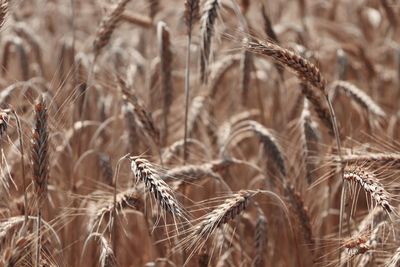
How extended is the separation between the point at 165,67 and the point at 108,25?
377mm

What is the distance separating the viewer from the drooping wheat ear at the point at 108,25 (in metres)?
3.41

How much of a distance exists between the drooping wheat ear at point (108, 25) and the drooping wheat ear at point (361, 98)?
50.4 inches

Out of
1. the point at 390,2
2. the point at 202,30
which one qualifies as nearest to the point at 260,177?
the point at 202,30

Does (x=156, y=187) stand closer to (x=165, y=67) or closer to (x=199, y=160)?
(x=199, y=160)

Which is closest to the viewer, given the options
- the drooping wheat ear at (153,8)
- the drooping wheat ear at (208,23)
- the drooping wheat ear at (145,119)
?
the drooping wheat ear at (208,23)

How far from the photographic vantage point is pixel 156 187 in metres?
2.32

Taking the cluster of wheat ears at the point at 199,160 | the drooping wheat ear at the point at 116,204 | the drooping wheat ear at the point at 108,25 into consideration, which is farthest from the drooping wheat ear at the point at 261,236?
the drooping wheat ear at the point at 108,25

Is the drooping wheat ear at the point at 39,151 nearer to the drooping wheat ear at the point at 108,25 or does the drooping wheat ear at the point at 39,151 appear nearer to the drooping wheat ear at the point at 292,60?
the drooping wheat ear at the point at 292,60

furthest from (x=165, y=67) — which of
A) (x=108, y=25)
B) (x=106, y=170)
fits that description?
(x=106, y=170)

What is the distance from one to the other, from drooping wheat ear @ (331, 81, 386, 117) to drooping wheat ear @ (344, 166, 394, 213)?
1185mm

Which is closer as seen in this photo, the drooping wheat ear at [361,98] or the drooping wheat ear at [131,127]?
the drooping wheat ear at [131,127]

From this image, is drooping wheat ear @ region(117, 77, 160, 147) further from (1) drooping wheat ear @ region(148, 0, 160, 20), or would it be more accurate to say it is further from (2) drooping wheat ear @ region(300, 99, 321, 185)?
(1) drooping wheat ear @ region(148, 0, 160, 20)

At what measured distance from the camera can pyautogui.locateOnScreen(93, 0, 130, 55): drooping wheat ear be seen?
3414mm

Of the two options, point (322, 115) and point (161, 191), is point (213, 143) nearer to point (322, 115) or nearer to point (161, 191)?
point (322, 115)
